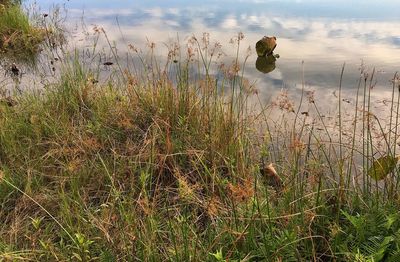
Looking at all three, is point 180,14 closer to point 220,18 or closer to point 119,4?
point 220,18

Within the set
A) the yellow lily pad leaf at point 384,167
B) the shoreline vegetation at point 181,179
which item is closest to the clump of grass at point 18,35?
the shoreline vegetation at point 181,179

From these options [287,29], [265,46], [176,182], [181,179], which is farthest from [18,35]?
[181,179]

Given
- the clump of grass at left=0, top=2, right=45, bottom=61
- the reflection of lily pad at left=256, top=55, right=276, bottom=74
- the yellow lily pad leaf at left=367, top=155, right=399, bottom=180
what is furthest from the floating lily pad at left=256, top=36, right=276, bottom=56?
the yellow lily pad leaf at left=367, top=155, right=399, bottom=180

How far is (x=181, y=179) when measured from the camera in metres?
2.09

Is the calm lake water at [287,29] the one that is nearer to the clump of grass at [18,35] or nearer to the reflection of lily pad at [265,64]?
the reflection of lily pad at [265,64]

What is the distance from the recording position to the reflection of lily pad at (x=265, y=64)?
444 cm

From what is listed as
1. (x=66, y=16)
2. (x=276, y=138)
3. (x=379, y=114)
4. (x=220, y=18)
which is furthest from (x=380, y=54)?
(x=66, y=16)

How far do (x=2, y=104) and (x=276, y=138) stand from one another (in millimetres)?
2033

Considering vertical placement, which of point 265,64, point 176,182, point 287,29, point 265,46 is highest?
Result: point 287,29

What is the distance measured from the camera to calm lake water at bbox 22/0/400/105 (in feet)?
13.7

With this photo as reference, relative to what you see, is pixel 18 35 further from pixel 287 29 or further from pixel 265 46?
pixel 287 29

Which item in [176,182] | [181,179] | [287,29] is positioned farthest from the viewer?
[287,29]

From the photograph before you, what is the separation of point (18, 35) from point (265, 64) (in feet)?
11.7

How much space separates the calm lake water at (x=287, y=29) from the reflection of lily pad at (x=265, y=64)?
0.21 feet
